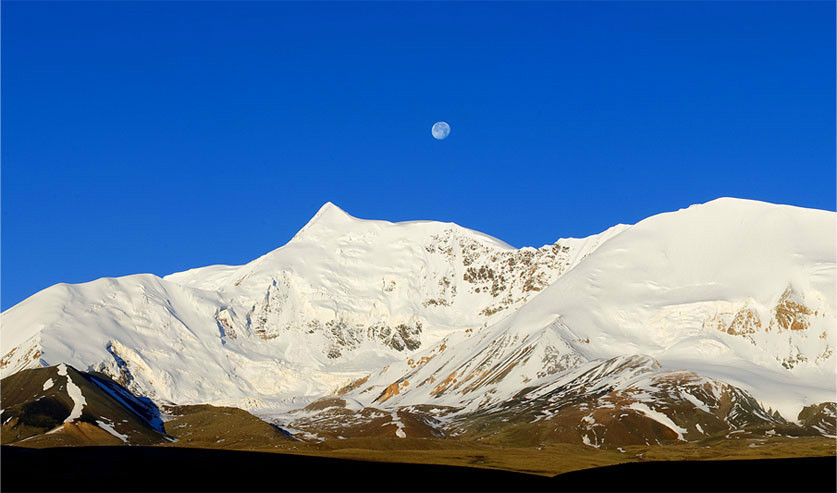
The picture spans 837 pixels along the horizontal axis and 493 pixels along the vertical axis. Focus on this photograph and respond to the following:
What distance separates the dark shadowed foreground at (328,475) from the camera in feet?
533

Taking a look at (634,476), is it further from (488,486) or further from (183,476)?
(183,476)

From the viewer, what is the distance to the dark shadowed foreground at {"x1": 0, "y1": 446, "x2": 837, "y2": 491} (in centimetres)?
16250

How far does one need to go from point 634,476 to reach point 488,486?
32142mm

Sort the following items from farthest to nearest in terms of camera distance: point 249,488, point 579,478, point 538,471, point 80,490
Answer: point 538,471 < point 579,478 < point 249,488 < point 80,490

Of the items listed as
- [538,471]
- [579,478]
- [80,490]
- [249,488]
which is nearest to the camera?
[80,490]

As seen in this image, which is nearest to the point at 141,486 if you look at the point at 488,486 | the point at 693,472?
the point at 488,486

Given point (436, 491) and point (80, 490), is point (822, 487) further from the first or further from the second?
point (80, 490)

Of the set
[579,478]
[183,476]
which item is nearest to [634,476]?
[579,478]

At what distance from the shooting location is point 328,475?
179500mm

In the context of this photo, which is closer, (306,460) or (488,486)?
(488,486)

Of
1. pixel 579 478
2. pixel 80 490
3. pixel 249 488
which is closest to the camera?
pixel 80 490

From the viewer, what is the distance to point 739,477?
182375mm

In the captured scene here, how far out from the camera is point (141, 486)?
159m

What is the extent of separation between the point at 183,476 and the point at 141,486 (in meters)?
13.4
